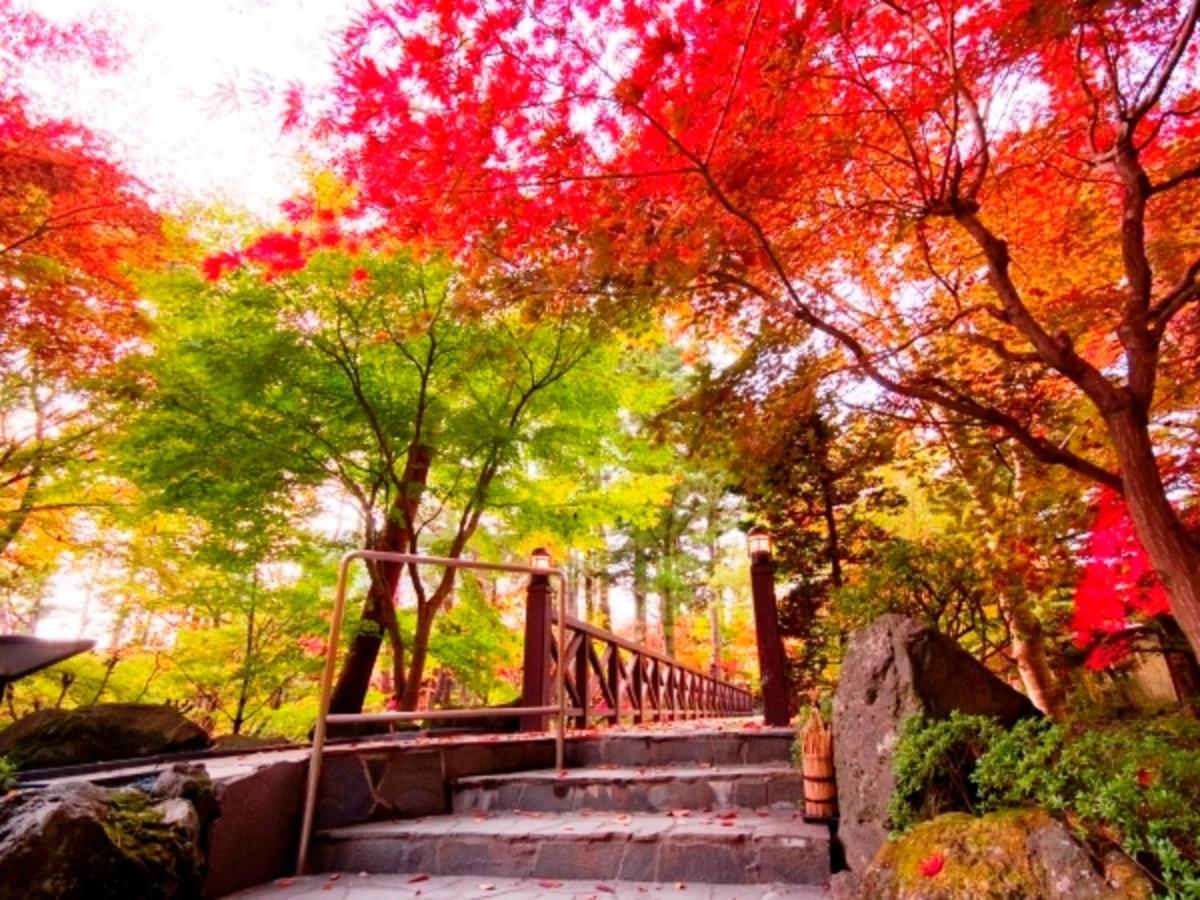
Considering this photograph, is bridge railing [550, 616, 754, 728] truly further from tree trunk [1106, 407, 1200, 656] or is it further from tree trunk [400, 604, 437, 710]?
tree trunk [1106, 407, 1200, 656]

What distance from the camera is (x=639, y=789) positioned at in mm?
3789

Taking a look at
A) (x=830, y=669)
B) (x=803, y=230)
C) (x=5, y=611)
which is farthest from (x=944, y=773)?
(x=5, y=611)

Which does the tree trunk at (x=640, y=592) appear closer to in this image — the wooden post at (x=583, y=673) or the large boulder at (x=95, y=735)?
the wooden post at (x=583, y=673)

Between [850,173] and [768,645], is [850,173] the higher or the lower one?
the higher one

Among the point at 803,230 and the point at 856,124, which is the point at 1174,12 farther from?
the point at 803,230

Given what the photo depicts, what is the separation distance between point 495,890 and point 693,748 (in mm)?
1853

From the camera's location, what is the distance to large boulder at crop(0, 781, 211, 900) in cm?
218

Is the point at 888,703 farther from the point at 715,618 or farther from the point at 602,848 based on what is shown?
the point at 715,618

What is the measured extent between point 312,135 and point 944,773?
582cm

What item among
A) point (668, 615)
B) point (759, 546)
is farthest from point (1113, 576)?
point (668, 615)

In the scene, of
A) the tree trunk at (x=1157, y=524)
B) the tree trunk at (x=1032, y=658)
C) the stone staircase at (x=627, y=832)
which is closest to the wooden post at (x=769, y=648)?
the stone staircase at (x=627, y=832)

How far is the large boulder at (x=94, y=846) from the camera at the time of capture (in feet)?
7.16

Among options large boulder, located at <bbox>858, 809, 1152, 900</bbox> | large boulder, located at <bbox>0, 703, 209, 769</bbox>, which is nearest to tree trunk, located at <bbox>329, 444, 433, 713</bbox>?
large boulder, located at <bbox>0, 703, 209, 769</bbox>

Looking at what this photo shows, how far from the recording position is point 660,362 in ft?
64.3
